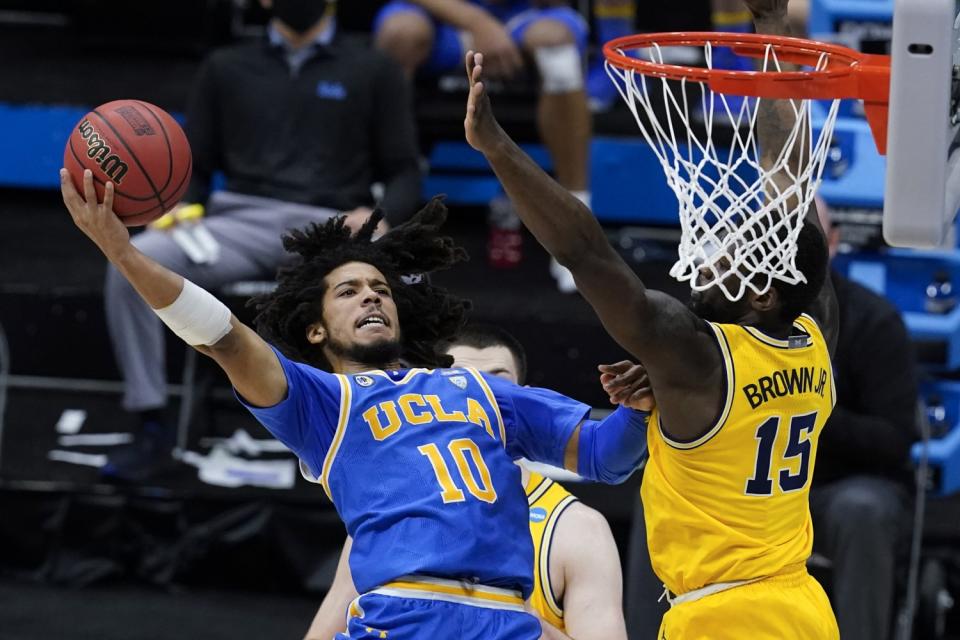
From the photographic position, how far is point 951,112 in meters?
3.70

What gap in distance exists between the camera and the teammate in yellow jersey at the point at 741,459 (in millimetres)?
3969

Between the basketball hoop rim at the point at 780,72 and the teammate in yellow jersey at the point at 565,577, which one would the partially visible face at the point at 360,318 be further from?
the basketball hoop rim at the point at 780,72

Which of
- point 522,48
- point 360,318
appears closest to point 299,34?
point 522,48

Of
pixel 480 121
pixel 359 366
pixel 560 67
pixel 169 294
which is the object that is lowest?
pixel 359 366

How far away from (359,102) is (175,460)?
169 cm

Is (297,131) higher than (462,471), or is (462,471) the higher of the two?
(297,131)

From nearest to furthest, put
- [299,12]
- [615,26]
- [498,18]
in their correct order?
[299,12] < [498,18] < [615,26]

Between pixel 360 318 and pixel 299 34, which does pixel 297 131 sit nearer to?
pixel 299 34

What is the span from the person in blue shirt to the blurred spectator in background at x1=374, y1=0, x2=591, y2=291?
3.18 meters

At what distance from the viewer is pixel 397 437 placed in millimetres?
4082

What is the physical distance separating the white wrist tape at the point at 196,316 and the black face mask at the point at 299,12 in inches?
144

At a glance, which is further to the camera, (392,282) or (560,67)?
(560,67)

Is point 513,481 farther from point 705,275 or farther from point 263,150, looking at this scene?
point 263,150

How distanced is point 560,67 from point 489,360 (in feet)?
9.79
